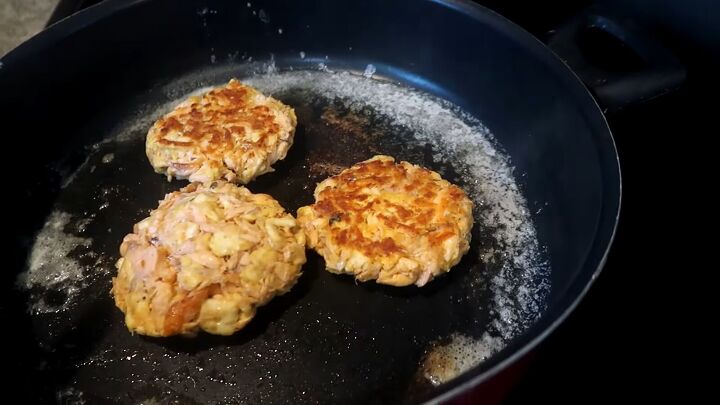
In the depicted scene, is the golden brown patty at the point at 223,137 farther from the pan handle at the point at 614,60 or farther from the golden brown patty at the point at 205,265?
the pan handle at the point at 614,60

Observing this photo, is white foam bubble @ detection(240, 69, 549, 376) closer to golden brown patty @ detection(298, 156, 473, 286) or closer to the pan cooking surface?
the pan cooking surface

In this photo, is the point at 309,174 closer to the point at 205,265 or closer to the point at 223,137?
the point at 223,137

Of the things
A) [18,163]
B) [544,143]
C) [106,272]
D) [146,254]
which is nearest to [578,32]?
[544,143]

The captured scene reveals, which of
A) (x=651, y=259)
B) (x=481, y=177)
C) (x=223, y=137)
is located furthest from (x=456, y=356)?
(x=223, y=137)

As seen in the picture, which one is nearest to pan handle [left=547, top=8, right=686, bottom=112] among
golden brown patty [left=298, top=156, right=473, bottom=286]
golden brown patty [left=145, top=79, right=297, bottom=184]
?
golden brown patty [left=298, top=156, right=473, bottom=286]

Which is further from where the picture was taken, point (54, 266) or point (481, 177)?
point (481, 177)

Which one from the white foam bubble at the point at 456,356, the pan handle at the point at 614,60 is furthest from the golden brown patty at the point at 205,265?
the pan handle at the point at 614,60
